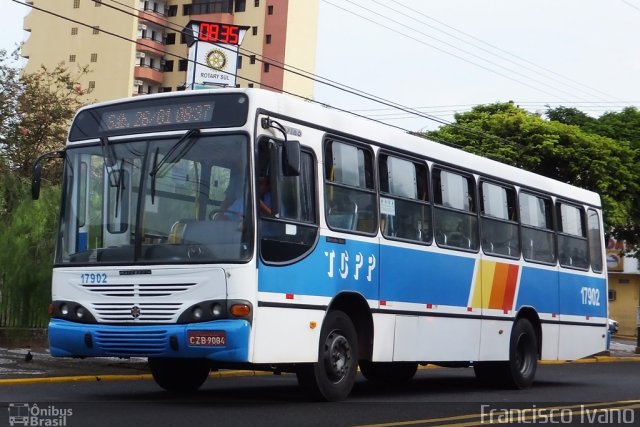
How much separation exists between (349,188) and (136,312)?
2.98 meters

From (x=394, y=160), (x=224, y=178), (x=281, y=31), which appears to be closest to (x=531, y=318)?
(x=394, y=160)

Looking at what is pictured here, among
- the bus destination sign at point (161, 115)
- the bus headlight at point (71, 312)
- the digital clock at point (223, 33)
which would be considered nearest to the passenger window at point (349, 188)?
the bus destination sign at point (161, 115)

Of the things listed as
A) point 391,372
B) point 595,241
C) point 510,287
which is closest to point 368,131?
point 510,287

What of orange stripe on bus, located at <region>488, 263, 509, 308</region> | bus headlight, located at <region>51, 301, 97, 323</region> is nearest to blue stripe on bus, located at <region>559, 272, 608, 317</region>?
orange stripe on bus, located at <region>488, 263, 509, 308</region>

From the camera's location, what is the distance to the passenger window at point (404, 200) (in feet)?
46.1

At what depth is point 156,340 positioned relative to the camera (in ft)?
38.4

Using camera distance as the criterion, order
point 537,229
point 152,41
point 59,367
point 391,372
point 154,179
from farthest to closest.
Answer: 1. point 152,41
2. point 537,229
3. point 391,372
4. point 59,367
5. point 154,179

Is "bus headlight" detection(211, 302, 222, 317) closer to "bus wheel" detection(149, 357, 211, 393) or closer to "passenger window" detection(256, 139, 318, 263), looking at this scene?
"passenger window" detection(256, 139, 318, 263)

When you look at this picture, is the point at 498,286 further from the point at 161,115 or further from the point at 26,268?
the point at 26,268

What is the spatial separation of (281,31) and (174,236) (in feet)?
234

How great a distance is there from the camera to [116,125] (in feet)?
41.8

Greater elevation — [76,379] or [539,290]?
[539,290]

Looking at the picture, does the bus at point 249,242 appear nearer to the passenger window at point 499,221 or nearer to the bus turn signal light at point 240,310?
the bus turn signal light at point 240,310

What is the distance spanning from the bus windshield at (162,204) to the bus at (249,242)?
0.01 meters
